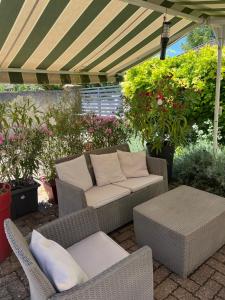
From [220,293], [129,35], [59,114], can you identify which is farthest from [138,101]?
[220,293]

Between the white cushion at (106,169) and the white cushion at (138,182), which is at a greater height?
the white cushion at (106,169)

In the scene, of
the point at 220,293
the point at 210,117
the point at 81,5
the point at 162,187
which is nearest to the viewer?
the point at 220,293

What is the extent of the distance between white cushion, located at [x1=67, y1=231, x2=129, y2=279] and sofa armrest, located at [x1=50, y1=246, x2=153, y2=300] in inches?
13.4

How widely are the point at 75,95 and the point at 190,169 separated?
296cm

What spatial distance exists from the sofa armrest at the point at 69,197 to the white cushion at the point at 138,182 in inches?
36.1

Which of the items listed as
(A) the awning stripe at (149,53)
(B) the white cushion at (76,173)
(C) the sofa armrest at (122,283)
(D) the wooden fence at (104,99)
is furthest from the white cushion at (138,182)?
(D) the wooden fence at (104,99)

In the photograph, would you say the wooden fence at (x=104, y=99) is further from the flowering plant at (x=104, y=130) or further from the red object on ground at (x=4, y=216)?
the red object on ground at (x=4, y=216)

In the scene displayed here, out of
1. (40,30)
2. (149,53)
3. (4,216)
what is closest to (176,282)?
(4,216)

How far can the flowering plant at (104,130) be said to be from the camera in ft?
18.4

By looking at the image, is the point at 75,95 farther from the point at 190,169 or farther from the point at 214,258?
the point at 214,258

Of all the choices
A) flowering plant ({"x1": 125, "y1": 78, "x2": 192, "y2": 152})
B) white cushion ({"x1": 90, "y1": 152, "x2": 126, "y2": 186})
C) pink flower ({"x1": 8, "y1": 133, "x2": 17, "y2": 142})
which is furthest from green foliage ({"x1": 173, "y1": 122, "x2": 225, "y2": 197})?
pink flower ({"x1": 8, "y1": 133, "x2": 17, "y2": 142})

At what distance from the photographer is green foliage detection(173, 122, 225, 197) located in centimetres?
516

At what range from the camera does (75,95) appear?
5715mm

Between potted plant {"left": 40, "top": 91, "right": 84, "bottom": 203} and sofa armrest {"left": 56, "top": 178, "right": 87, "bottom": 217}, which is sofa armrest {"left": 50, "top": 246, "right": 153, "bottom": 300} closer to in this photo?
sofa armrest {"left": 56, "top": 178, "right": 87, "bottom": 217}
